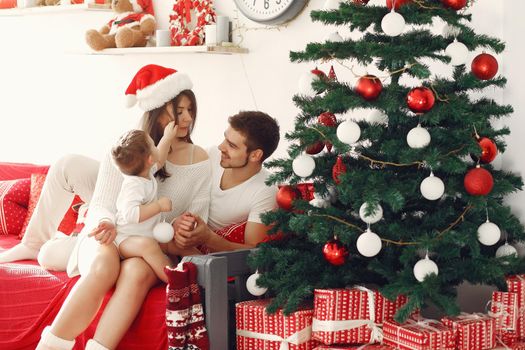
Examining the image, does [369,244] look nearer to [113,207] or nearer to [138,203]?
[138,203]

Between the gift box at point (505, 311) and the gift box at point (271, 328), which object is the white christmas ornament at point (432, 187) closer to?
the gift box at point (505, 311)

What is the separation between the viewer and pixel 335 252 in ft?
8.56

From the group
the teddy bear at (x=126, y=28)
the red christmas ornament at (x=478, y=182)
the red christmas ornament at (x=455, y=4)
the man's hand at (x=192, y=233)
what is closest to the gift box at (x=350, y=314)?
the red christmas ornament at (x=478, y=182)

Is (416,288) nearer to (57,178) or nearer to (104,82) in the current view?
(57,178)

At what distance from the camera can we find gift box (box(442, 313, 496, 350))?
254 cm

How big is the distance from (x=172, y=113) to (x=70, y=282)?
28.8 inches

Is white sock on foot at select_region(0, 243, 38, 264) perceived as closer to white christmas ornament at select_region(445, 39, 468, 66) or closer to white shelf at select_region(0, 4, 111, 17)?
white shelf at select_region(0, 4, 111, 17)

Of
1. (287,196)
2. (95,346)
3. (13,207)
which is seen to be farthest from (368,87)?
(13,207)

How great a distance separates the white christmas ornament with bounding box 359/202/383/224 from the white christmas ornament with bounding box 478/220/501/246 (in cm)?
32

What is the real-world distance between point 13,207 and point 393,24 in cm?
237

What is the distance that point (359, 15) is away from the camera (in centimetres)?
256

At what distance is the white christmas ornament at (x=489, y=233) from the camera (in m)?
2.57

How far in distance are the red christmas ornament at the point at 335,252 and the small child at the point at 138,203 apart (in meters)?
0.61

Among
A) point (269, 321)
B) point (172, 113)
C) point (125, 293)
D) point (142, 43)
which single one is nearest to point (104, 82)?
point (142, 43)
